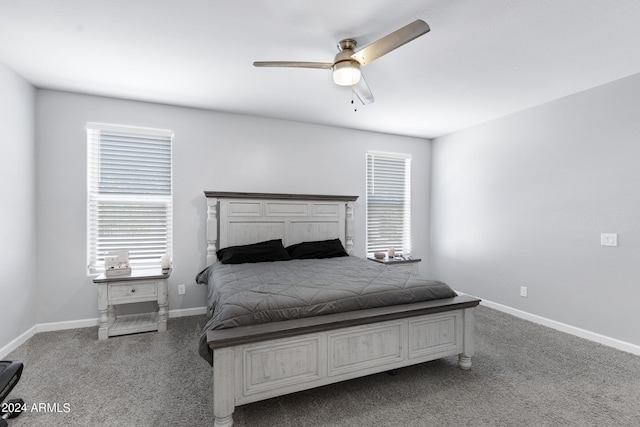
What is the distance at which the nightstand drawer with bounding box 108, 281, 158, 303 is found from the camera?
3020mm

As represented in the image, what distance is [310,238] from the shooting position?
4141 mm

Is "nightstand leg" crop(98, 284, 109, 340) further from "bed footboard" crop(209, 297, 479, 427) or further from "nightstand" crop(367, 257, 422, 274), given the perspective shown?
"nightstand" crop(367, 257, 422, 274)

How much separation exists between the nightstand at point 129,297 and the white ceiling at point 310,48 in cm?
204

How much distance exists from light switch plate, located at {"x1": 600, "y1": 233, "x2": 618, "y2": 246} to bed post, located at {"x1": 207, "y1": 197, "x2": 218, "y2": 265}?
4259mm

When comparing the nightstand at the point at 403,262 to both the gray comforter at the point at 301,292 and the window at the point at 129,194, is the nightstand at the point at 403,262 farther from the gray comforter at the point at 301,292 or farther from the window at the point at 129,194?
the window at the point at 129,194

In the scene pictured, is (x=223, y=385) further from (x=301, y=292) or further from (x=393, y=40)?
(x=393, y=40)

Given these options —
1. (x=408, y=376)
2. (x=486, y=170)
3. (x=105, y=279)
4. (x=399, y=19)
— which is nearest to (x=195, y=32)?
(x=399, y=19)

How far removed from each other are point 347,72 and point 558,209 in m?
3.01

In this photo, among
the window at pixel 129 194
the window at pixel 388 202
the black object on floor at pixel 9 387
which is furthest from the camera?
the window at pixel 388 202

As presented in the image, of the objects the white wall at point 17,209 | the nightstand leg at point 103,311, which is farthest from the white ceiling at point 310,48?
the nightstand leg at point 103,311

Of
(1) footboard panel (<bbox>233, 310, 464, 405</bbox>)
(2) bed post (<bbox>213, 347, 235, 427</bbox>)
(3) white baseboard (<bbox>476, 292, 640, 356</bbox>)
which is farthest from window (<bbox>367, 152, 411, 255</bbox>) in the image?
(2) bed post (<bbox>213, 347, 235, 427</bbox>)

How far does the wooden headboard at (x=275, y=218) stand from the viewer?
3.70 meters

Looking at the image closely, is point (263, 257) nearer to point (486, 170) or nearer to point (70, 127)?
point (70, 127)

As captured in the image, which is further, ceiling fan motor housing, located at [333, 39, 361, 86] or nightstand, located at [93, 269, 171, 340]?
nightstand, located at [93, 269, 171, 340]
